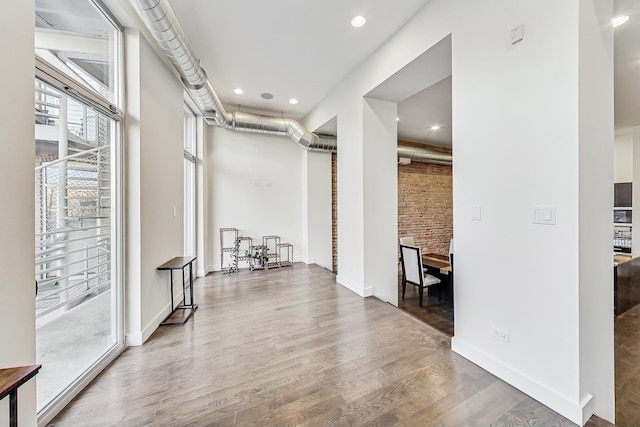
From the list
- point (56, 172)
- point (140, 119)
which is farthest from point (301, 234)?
point (56, 172)

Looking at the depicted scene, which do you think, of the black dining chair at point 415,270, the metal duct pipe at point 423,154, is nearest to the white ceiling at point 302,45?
the metal duct pipe at point 423,154

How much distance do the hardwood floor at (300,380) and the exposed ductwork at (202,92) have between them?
2.78m

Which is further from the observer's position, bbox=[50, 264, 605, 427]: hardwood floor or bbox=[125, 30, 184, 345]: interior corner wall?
bbox=[125, 30, 184, 345]: interior corner wall

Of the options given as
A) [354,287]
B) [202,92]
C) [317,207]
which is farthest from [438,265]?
[202,92]

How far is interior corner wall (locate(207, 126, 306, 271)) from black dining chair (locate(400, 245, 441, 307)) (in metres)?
2.34

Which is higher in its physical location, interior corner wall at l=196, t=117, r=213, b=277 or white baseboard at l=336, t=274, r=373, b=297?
interior corner wall at l=196, t=117, r=213, b=277

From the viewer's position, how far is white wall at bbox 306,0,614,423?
153 cm

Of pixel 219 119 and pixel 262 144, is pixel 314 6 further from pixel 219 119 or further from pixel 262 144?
pixel 262 144

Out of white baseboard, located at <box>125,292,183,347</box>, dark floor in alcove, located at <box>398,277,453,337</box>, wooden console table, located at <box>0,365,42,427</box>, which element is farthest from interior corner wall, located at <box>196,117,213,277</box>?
wooden console table, located at <box>0,365,42,427</box>

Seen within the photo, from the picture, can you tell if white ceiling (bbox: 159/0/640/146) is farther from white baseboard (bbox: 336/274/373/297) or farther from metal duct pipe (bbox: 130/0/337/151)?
white baseboard (bbox: 336/274/373/297)

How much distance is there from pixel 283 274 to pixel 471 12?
14.4 ft

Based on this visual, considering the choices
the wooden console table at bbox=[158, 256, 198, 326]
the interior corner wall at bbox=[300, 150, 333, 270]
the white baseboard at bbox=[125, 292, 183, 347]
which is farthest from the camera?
the interior corner wall at bbox=[300, 150, 333, 270]

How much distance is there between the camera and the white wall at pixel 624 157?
5336 millimetres

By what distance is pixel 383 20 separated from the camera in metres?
2.69
